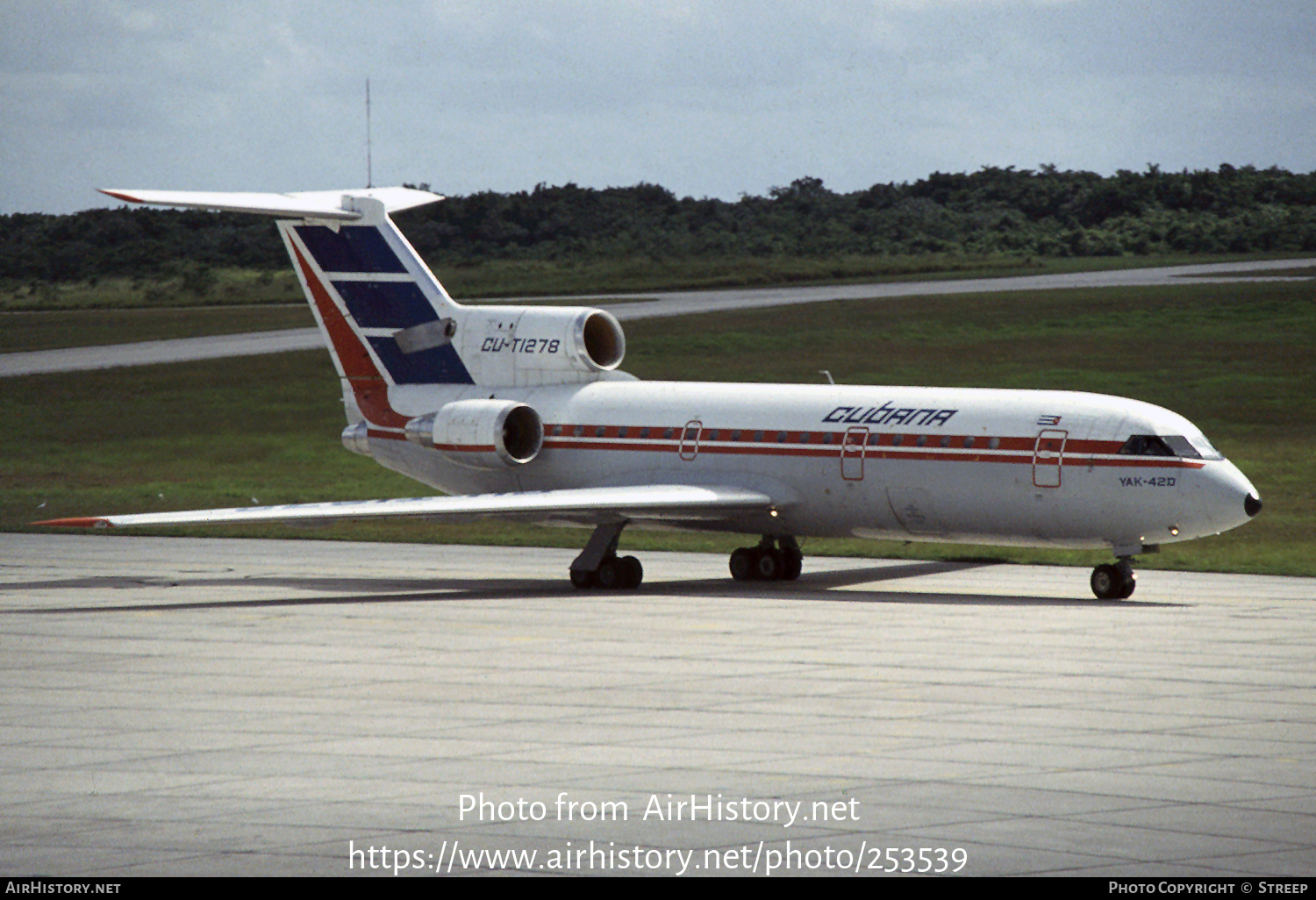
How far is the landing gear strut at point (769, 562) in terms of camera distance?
30906 millimetres

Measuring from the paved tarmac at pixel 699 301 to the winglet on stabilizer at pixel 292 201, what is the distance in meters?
35.1

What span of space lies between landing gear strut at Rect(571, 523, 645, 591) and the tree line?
63.7 m

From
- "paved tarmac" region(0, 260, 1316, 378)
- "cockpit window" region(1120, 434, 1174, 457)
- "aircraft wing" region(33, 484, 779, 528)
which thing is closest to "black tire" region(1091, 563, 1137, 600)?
"cockpit window" region(1120, 434, 1174, 457)

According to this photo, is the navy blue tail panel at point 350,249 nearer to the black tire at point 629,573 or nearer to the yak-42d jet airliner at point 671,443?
the yak-42d jet airliner at point 671,443

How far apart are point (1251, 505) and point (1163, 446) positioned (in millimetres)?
1418

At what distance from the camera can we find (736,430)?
29875mm

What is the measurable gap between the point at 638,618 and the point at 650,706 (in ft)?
23.1

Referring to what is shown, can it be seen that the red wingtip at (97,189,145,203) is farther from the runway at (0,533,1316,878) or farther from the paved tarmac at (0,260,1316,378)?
the paved tarmac at (0,260,1316,378)

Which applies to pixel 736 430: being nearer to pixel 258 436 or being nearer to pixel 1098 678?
pixel 1098 678

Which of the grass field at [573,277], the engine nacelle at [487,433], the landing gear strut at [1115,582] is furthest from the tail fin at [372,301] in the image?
the grass field at [573,277]

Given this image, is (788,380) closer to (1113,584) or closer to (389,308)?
(389,308)
